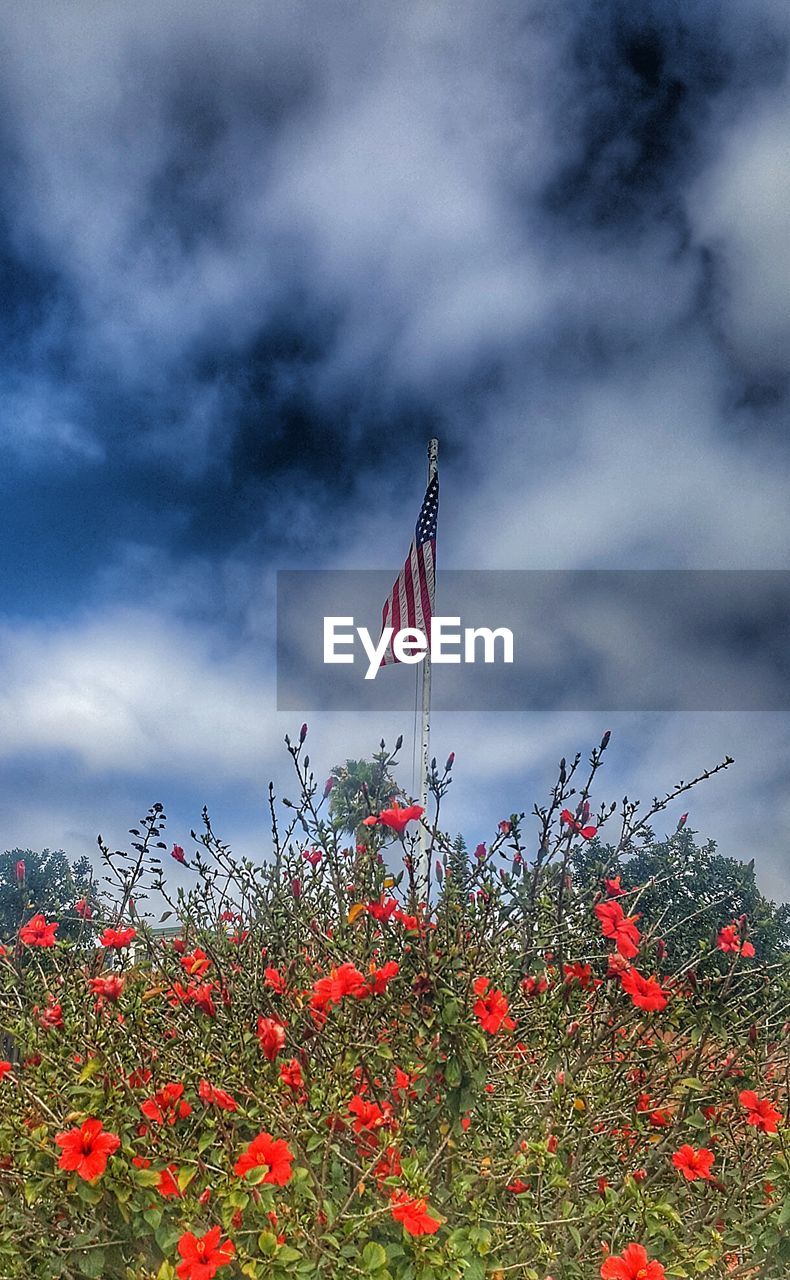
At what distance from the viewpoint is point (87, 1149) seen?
8.69 ft

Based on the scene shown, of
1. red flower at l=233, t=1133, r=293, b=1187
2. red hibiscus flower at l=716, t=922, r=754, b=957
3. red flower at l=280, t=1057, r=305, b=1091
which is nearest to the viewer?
red flower at l=233, t=1133, r=293, b=1187

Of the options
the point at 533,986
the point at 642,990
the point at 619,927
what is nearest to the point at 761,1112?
the point at 642,990

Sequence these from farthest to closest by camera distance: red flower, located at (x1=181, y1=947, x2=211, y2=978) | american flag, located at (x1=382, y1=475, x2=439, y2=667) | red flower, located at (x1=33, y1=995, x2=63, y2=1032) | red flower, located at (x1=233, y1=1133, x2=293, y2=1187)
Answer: american flag, located at (x1=382, y1=475, x2=439, y2=667)
red flower, located at (x1=181, y1=947, x2=211, y2=978)
red flower, located at (x1=33, y1=995, x2=63, y2=1032)
red flower, located at (x1=233, y1=1133, x2=293, y2=1187)

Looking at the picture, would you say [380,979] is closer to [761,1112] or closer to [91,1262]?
[91,1262]

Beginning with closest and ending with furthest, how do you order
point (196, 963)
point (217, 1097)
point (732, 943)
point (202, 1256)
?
point (202, 1256) < point (217, 1097) < point (196, 963) < point (732, 943)

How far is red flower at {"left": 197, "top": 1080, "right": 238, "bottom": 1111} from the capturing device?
284cm

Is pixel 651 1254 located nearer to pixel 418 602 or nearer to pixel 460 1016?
pixel 460 1016

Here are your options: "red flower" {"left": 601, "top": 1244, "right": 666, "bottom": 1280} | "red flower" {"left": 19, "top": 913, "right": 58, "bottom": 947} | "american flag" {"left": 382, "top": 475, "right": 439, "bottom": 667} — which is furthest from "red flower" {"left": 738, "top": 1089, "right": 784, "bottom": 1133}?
"american flag" {"left": 382, "top": 475, "right": 439, "bottom": 667}

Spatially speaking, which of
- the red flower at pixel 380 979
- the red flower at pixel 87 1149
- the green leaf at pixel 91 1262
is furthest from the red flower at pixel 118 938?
the red flower at pixel 380 979

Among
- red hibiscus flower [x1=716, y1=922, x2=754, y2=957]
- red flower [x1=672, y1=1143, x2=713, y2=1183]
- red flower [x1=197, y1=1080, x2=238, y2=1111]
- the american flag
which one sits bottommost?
red flower [x1=672, y1=1143, x2=713, y2=1183]

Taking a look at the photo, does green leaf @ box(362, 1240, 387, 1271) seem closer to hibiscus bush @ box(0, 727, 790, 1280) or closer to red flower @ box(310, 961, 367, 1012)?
hibiscus bush @ box(0, 727, 790, 1280)

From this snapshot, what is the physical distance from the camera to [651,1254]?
10.6ft

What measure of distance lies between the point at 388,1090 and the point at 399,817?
97 cm

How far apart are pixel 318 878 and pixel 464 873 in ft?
1.96
